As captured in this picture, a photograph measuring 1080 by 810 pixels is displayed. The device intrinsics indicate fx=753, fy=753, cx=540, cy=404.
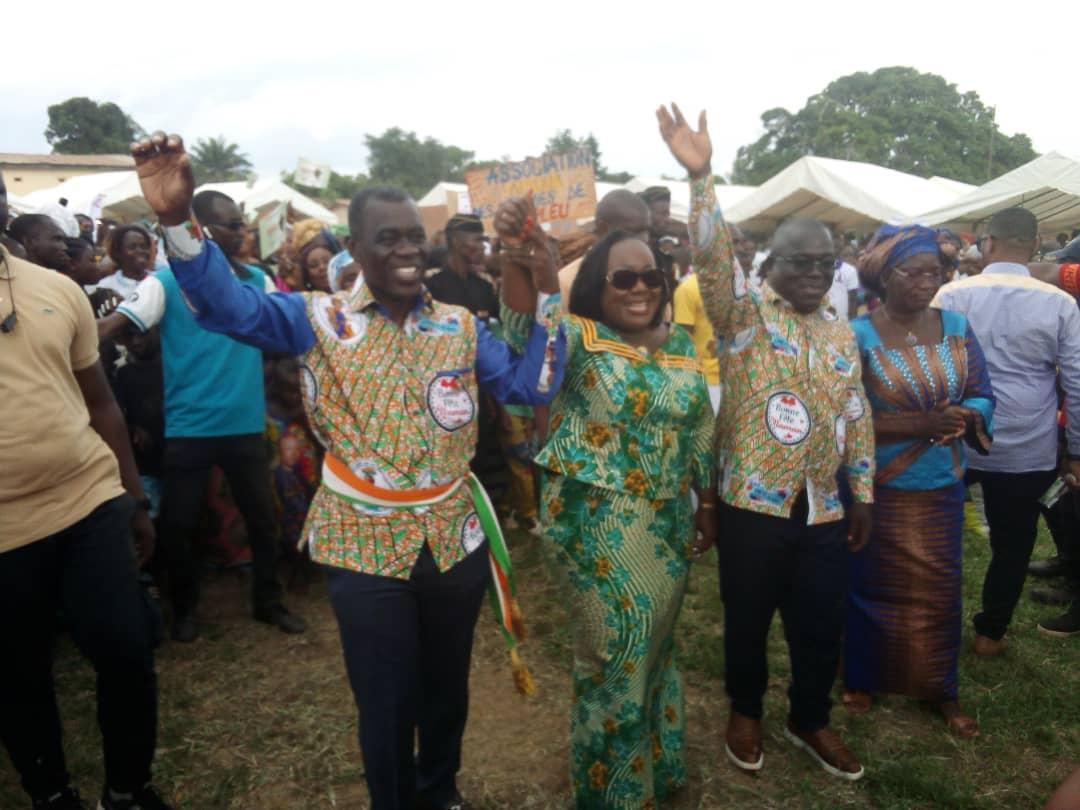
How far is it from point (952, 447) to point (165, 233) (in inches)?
116

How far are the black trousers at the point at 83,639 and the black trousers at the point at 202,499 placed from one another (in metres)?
1.20

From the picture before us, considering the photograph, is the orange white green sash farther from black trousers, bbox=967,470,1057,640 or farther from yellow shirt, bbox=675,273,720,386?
black trousers, bbox=967,470,1057,640

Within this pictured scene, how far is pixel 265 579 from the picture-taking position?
4.02 m

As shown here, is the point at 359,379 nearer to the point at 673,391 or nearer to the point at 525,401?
the point at 525,401

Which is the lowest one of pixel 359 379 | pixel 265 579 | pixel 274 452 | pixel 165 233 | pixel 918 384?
pixel 265 579

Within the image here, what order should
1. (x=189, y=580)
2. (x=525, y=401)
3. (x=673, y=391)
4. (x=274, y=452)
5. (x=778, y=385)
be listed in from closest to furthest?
(x=525, y=401) < (x=673, y=391) < (x=778, y=385) < (x=189, y=580) < (x=274, y=452)

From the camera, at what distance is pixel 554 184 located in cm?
405

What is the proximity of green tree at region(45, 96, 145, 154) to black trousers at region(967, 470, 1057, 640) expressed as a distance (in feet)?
152

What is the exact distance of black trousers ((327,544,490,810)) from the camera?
2033 millimetres

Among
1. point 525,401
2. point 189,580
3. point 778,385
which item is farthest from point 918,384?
point 189,580

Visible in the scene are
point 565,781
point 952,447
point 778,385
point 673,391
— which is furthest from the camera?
point 952,447

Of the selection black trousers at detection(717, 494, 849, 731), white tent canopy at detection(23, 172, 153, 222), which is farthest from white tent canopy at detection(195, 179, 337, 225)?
black trousers at detection(717, 494, 849, 731)

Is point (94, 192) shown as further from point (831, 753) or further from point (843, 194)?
point (831, 753)

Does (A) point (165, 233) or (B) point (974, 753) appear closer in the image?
(A) point (165, 233)
